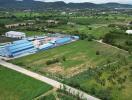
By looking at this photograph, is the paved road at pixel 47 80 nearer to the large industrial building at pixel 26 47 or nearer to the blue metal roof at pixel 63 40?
the large industrial building at pixel 26 47

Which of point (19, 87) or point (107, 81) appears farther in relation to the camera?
point (107, 81)

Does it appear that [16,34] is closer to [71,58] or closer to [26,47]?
[26,47]

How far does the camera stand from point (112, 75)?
32.5 metres

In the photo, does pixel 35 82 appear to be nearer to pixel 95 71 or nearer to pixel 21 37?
pixel 95 71

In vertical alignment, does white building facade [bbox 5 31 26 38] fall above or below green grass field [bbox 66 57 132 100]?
below

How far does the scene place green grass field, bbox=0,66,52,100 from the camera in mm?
26234

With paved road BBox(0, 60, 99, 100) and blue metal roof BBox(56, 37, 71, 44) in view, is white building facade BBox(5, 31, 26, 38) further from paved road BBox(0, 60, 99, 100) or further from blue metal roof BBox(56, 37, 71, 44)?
paved road BBox(0, 60, 99, 100)

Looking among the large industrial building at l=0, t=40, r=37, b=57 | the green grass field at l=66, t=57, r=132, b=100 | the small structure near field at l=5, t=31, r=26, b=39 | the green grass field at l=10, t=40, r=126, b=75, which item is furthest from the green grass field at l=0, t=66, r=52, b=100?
the small structure near field at l=5, t=31, r=26, b=39

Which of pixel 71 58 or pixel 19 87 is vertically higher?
pixel 19 87

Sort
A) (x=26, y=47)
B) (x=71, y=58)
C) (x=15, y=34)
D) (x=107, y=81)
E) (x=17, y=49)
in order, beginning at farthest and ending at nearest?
(x=15, y=34), (x=26, y=47), (x=17, y=49), (x=71, y=58), (x=107, y=81)

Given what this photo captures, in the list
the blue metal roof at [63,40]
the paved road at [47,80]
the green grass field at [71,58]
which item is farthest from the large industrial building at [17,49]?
the blue metal roof at [63,40]

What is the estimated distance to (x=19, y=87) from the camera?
28.3 metres

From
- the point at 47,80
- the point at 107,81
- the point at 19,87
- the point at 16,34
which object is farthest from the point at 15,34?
the point at 107,81

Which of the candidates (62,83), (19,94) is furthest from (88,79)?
(19,94)
